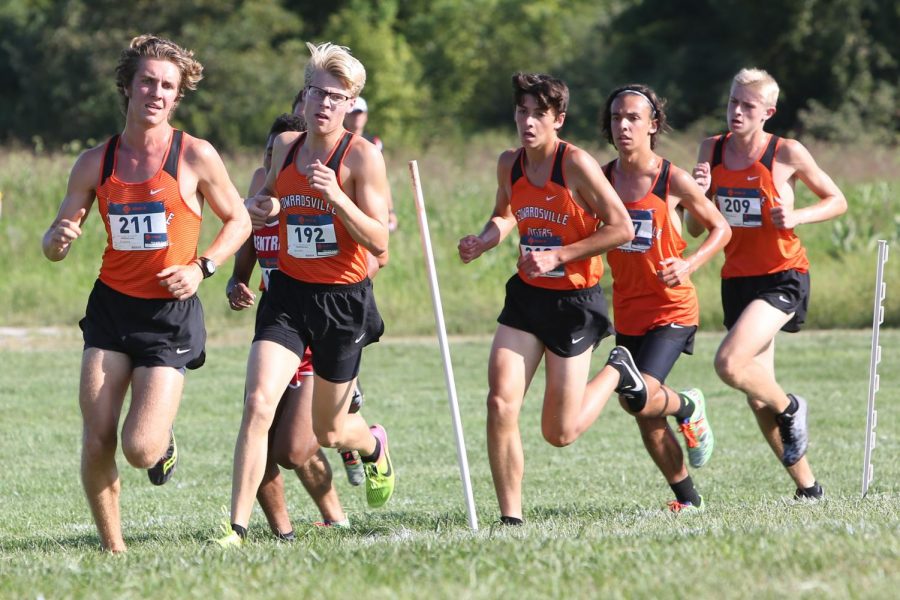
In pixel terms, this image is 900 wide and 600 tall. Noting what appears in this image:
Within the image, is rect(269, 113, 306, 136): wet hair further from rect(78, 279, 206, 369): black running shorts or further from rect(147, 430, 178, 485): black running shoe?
rect(147, 430, 178, 485): black running shoe

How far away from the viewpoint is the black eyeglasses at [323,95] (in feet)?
22.0

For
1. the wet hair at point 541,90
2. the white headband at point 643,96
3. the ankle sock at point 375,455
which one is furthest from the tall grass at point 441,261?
the wet hair at point 541,90

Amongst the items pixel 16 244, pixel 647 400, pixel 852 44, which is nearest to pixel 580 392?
pixel 647 400

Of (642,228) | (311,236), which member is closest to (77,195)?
(311,236)

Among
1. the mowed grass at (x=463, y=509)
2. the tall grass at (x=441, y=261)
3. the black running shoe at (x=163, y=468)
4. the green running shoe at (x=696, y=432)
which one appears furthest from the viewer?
the tall grass at (x=441, y=261)

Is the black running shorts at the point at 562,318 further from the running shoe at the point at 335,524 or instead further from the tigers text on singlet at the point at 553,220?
the running shoe at the point at 335,524

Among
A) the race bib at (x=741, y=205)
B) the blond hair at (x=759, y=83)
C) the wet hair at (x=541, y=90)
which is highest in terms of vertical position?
the blond hair at (x=759, y=83)

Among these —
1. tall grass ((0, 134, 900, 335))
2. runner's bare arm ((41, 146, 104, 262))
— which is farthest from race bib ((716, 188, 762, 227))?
tall grass ((0, 134, 900, 335))

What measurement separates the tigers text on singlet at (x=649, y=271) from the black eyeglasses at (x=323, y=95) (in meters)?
1.79

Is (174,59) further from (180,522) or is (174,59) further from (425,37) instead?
(425,37)

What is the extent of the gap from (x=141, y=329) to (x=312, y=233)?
0.99 metres

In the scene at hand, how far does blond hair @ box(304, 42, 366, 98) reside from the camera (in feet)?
21.9

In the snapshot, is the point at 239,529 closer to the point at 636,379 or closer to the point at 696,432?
→ the point at 636,379

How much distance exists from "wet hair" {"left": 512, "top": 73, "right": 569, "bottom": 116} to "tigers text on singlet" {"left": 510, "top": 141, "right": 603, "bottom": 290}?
0.74ft
